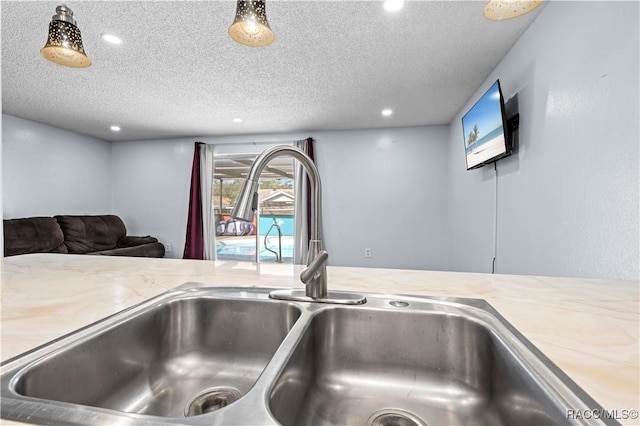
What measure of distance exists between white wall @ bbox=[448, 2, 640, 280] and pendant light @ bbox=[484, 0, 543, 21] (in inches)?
21.6

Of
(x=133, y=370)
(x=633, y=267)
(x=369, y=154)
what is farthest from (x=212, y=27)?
(x=369, y=154)

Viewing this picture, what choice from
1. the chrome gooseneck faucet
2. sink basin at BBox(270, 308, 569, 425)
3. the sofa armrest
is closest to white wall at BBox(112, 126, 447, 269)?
the sofa armrest

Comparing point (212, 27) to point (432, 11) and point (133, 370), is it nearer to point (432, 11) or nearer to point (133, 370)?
point (432, 11)

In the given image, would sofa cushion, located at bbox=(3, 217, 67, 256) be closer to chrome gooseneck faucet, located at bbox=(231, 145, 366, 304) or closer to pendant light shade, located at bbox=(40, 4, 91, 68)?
pendant light shade, located at bbox=(40, 4, 91, 68)

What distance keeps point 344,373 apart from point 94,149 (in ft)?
18.5

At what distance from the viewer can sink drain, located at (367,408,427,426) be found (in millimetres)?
568

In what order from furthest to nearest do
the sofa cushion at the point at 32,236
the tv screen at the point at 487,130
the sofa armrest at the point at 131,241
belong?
the sofa armrest at the point at 131,241
the sofa cushion at the point at 32,236
the tv screen at the point at 487,130

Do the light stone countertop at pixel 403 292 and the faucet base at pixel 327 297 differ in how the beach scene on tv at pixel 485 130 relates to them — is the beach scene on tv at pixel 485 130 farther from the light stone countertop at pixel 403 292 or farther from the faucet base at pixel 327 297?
the faucet base at pixel 327 297

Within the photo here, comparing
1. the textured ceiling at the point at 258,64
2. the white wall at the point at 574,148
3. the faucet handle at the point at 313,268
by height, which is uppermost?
the textured ceiling at the point at 258,64

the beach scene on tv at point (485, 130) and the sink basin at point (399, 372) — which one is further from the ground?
the beach scene on tv at point (485, 130)

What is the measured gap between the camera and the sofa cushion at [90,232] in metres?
3.88

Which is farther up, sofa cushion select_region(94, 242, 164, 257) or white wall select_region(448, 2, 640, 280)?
white wall select_region(448, 2, 640, 280)

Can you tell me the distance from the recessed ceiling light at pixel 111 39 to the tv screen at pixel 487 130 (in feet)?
8.44

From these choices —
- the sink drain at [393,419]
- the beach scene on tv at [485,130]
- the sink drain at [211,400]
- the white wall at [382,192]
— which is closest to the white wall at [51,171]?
the white wall at [382,192]
